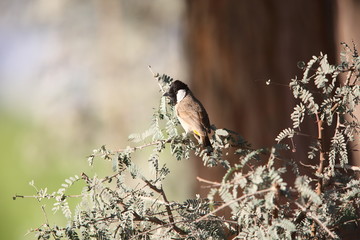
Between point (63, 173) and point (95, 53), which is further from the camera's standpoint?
point (63, 173)

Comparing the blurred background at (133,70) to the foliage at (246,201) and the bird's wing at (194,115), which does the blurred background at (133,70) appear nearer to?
the bird's wing at (194,115)

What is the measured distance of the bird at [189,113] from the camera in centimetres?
199

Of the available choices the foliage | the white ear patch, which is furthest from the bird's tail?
the white ear patch

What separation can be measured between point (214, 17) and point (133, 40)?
281 centimetres

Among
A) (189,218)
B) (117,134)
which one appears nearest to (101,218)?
(189,218)

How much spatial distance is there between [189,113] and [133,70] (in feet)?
10.7

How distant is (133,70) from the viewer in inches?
212

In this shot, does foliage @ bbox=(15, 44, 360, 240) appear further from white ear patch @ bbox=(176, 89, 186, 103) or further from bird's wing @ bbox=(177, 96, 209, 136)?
white ear patch @ bbox=(176, 89, 186, 103)

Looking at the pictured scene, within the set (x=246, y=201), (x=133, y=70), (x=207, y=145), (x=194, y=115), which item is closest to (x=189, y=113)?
(x=194, y=115)

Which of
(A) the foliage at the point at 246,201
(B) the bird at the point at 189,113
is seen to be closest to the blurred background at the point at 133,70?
(B) the bird at the point at 189,113

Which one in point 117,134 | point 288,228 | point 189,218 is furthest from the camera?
point 117,134

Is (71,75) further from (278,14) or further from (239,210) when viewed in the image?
(239,210)

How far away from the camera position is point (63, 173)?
6328mm

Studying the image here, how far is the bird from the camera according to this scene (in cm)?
199
